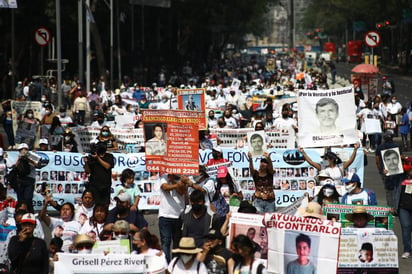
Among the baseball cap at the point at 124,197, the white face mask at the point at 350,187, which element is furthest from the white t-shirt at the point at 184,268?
the white face mask at the point at 350,187

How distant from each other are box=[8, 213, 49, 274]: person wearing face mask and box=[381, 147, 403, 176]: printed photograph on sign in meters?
6.16

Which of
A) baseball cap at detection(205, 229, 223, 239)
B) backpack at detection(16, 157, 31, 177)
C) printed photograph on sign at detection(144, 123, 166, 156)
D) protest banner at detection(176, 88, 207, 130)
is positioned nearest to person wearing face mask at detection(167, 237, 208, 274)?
baseball cap at detection(205, 229, 223, 239)

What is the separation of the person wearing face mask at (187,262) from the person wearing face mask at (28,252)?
1516 millimetres

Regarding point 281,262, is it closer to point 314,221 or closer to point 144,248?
point 314,221

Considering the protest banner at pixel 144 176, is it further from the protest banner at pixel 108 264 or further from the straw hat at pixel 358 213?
the protest banner at pixel 108 264

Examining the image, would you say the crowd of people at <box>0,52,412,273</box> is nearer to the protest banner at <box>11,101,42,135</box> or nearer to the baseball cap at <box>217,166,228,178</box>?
the baseball cap at <box>217,166,228,178</box>

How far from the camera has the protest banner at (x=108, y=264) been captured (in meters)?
9.54

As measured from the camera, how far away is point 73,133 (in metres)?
21.7

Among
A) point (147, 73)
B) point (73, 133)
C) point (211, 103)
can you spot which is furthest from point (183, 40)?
point (73, 133)

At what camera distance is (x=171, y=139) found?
1313cm

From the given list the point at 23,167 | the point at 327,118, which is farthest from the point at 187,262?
the point at 23,167

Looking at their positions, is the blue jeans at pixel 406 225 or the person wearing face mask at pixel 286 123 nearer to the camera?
the blue jeans at pixel 406 225

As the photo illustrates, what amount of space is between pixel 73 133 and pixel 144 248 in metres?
12.1

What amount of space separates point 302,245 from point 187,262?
122 cm
